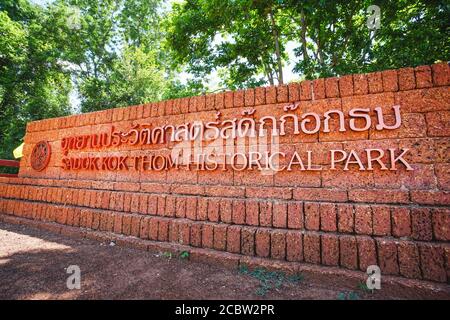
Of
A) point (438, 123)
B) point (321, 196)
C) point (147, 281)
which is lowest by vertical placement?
point (147, 281)

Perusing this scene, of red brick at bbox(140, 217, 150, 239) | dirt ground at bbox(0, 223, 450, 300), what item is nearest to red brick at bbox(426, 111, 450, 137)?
dirt ground at bbox(0, 223, 450, 300)

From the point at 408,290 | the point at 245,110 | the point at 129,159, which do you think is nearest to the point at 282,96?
the point at 245,110

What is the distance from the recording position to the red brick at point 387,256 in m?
2.14

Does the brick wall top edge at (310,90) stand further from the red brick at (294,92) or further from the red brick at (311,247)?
the red brick at (311,247)

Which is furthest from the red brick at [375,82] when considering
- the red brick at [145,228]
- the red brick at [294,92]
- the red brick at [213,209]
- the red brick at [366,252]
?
the red brick at [145,228]

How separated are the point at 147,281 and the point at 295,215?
61.2 inches

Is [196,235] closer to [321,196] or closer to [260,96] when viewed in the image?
[321,196]

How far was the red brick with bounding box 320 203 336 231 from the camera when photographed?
242 centimetres

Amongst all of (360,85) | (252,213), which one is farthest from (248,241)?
(360,85)

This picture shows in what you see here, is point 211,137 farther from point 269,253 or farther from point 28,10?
point 28,10

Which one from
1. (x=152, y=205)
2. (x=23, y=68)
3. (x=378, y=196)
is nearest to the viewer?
(x=378, y=196)

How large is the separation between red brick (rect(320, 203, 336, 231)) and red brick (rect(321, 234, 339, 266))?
0.30 feet

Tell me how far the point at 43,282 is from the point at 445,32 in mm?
8219

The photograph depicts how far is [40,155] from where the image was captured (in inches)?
193
